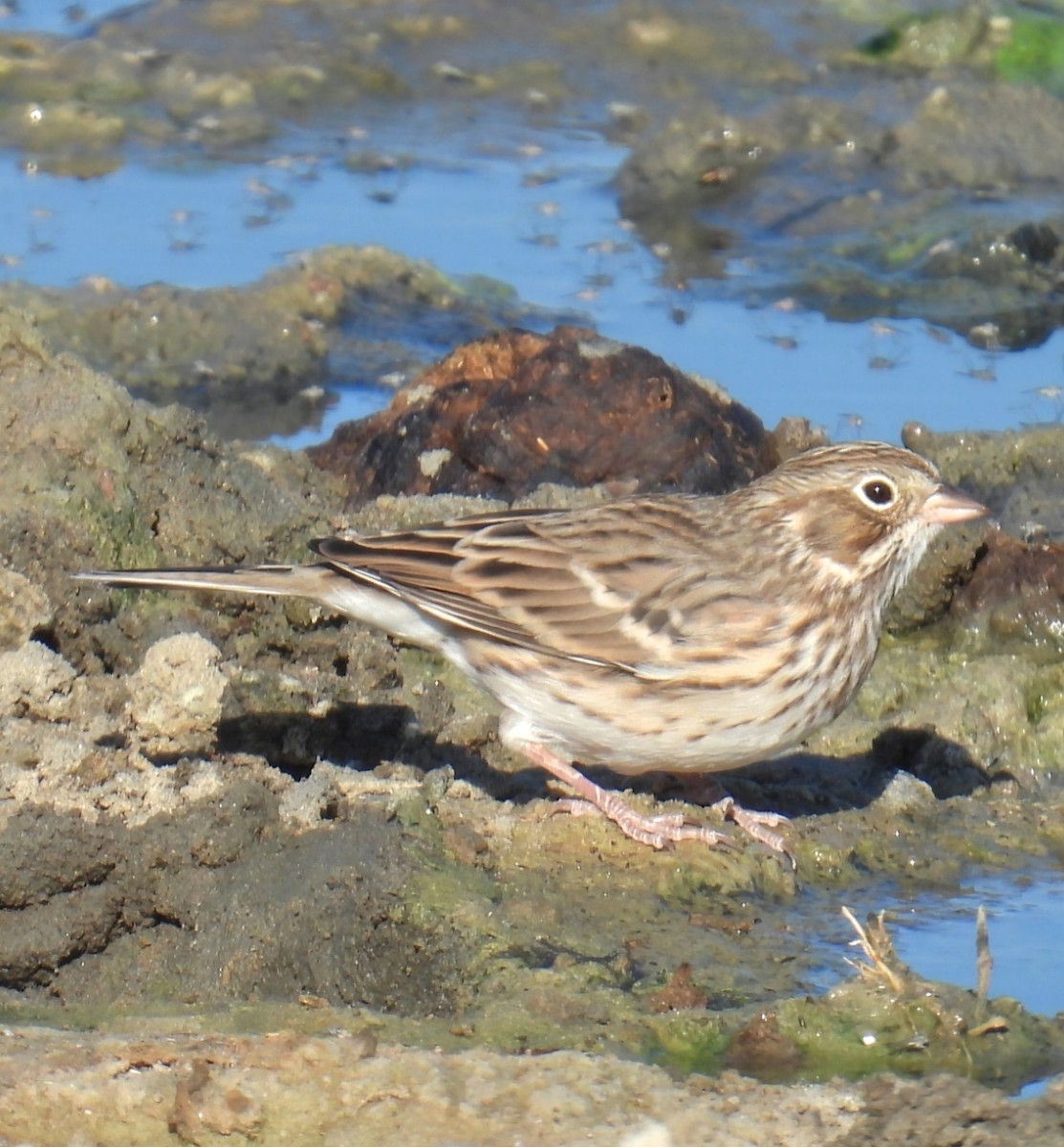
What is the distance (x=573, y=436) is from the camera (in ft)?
27.1

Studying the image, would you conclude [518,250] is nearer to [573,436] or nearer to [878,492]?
[573,436]

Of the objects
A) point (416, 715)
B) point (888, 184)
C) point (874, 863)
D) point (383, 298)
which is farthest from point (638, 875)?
point (888, 184)

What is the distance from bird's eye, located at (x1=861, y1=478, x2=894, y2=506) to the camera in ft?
20.9

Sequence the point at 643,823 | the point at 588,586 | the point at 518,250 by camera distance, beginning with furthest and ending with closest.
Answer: the point at 518,250 < the point at 588,586 < the point at 643,823

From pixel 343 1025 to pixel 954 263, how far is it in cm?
807

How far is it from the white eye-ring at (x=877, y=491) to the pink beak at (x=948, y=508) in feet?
0.36

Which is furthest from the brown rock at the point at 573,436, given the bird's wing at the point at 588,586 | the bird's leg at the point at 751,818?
the bird's leg at the point at 751,818

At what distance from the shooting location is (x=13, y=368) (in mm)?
6832

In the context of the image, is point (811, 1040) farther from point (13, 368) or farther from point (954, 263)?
point (954, 263)

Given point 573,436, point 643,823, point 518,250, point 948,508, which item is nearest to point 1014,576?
point 948,508

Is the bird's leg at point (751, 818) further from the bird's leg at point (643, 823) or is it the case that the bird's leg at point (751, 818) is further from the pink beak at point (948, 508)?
the pink beak at point (948, 508)

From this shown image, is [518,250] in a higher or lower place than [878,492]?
lower

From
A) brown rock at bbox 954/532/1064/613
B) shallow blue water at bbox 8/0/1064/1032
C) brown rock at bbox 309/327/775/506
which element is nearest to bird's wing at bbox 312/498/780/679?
brown rock at bbox 954/532/1064/613

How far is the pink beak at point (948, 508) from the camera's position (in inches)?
247
